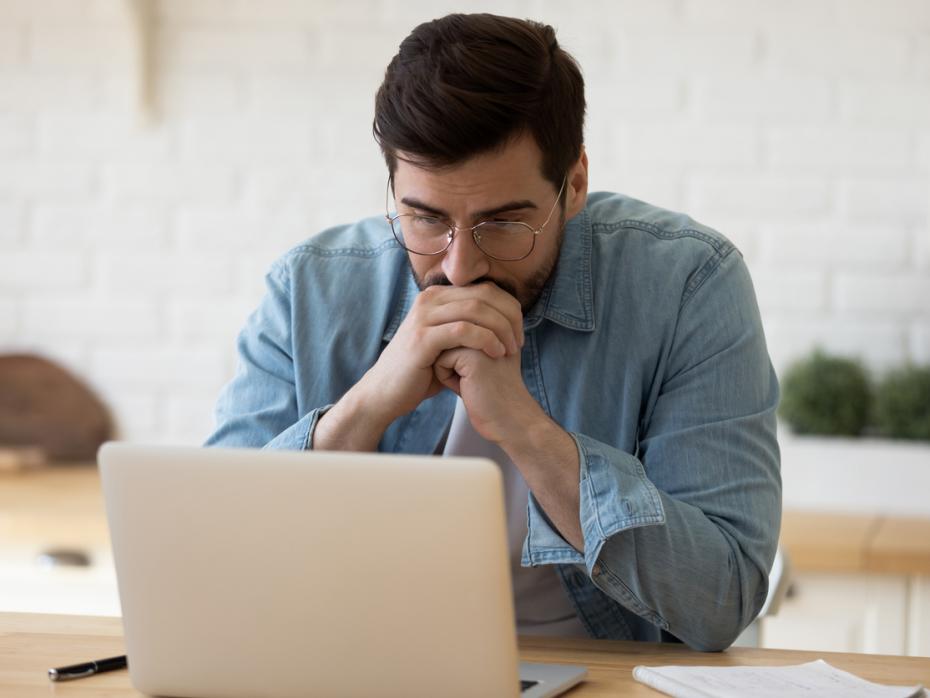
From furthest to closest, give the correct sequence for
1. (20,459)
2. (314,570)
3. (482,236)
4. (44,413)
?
(44,413)
(20,459)
(482,236)
(314,570)

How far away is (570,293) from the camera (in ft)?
5.24

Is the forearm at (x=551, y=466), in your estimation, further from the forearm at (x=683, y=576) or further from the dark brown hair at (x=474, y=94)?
the dark brown hair at (x=474, y=94)

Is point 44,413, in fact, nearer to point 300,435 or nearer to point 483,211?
point 300,435

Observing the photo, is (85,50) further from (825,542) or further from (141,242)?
(825,542)

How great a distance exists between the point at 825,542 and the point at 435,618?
4.58 ft

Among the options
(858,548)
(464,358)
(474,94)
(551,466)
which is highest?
(474,94)

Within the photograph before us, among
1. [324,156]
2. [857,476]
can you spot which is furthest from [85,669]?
[324,156]

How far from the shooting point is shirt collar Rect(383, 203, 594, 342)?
62.4 inches

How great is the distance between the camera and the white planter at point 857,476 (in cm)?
247

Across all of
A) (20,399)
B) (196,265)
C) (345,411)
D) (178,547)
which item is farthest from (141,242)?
(178,547)

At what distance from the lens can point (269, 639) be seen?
102cm

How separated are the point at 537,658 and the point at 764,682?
0.24 meters

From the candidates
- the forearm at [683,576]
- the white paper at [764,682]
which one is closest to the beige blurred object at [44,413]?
the forearm at [683,576]

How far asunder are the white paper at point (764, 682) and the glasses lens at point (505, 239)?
530mm
